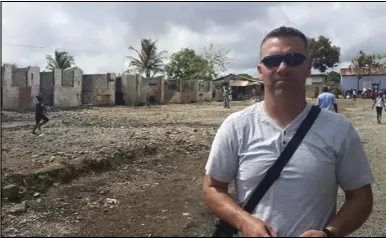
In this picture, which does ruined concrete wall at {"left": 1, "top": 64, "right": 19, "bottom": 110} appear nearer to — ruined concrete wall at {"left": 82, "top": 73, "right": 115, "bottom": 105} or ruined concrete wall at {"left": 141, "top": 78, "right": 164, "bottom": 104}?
ruined concrete wall at {"left": 82, "top": 73, "right": 115, "bottom": 105}

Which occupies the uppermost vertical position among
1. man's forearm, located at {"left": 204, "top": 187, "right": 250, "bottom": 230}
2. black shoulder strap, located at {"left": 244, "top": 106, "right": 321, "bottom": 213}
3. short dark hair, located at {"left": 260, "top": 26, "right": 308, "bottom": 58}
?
short dark hair, located at {"left": 260, "top": 26, "right": 308, "bottom": 58}

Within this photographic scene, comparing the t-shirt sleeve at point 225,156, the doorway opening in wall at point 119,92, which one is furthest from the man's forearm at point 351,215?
the doorway opening in wall at point 119,92

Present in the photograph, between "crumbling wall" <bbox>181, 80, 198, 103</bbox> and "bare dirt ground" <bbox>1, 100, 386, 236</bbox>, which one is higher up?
"crumbling wall" <bbox>181, 80, 198, 103</bbox>

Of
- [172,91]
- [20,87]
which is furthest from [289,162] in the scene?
[172,91]

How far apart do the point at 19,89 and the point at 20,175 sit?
48.2 feet

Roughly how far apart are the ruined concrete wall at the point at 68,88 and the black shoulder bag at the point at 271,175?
20.3 meters

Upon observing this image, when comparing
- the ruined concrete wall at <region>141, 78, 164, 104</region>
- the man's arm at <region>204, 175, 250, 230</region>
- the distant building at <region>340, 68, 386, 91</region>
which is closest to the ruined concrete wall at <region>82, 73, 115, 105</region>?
the ruined concrete wall at <region>141, 78, 164, 104</region>

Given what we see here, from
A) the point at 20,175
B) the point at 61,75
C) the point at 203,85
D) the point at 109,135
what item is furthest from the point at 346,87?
the point at 20,175

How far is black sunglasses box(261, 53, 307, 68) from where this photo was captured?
5.34 ft

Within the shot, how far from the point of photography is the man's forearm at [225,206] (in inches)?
62.3

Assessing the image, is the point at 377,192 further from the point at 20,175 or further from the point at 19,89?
the point at 19,89

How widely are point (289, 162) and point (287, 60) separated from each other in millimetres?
397

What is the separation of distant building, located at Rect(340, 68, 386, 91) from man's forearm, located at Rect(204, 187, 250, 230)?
48.7m

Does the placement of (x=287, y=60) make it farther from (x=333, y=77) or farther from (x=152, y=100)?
(x=333, y=77)
